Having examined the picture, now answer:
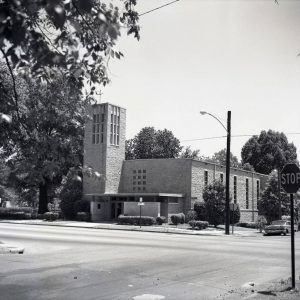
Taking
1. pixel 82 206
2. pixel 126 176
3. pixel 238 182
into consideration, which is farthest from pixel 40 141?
pixel 238 182

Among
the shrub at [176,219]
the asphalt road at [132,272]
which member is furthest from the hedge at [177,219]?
the asphalt road at [132,272]

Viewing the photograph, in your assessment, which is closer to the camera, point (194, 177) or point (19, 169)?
point (19, 169)

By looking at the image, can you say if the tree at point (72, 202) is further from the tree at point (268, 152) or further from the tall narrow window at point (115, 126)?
the tree at point (268, 152)

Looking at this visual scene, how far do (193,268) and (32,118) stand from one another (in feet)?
Answer: 26.4

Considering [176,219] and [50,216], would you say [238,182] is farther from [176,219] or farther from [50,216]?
[50,216]

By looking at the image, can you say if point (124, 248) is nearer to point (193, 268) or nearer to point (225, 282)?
point (193, 268)

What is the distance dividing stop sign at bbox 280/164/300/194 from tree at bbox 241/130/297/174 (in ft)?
284

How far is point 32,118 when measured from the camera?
23.5 ft

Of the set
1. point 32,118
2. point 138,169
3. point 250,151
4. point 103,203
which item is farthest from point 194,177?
point 250,151

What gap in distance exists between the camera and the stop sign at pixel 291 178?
A: 973 centimetres

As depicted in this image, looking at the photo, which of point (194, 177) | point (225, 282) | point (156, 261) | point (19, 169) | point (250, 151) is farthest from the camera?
point (250, 151)

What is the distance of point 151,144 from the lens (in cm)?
8519

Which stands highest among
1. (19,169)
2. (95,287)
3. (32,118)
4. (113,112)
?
(113,112)

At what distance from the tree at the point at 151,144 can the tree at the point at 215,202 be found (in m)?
39.7
